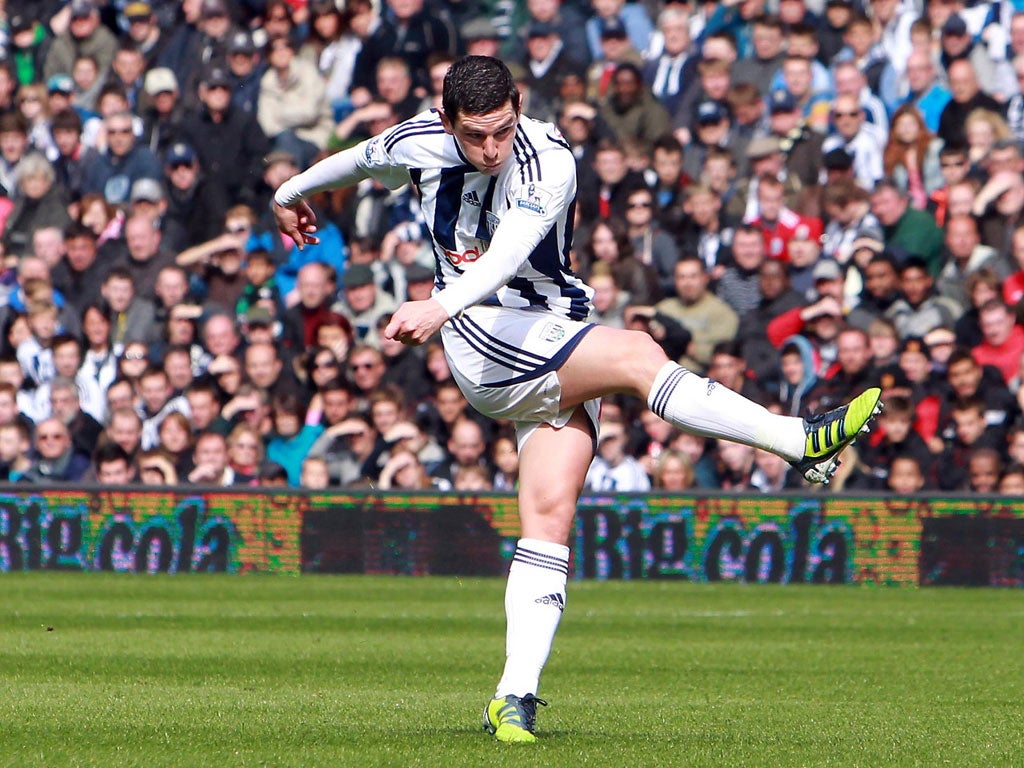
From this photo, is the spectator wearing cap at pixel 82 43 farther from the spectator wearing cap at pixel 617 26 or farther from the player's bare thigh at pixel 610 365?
the player's bare thigh at pixel 610 365

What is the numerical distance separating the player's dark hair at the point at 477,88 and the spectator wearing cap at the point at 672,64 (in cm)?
1066

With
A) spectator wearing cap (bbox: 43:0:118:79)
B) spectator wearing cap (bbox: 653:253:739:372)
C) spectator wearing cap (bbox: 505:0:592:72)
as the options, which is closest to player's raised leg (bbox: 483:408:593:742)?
spectator wearing cap (bbox: 653:253:739:372)

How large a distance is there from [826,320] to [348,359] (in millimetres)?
3922

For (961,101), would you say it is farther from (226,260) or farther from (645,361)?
(645,361)

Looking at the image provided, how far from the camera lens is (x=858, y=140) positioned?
15.2 metres

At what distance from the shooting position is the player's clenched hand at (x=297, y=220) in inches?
264

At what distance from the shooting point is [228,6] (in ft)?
61.6

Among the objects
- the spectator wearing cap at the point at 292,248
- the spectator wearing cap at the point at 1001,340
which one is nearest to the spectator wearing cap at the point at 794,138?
the spectator wearing cap at the point at 1001,340

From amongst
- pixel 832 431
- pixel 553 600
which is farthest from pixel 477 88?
pixel 553 600

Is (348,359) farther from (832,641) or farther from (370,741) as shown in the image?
(370,741)

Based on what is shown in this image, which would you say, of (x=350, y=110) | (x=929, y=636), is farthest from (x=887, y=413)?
(x=350, y=110)

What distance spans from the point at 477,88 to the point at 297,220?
Result: 4.11ft

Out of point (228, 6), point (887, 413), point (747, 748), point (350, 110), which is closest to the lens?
point (747, 748)

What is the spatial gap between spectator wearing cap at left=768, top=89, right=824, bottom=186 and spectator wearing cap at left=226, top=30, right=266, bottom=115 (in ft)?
16.6
